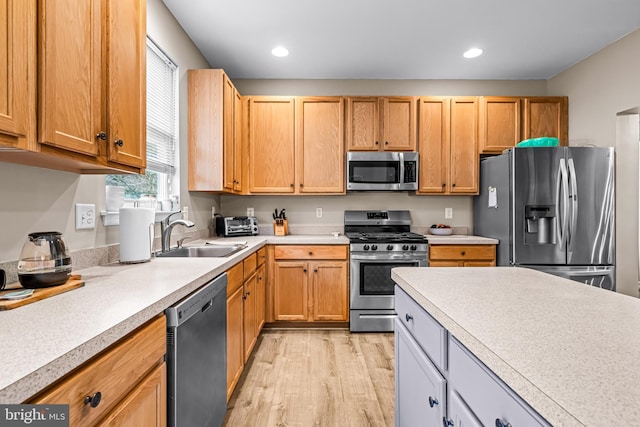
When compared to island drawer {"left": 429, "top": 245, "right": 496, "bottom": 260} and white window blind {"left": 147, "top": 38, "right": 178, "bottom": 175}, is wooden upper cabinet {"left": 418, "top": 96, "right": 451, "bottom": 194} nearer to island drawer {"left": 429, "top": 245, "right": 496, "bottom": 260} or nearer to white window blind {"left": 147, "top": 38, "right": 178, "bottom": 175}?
island drawer {"left": 429, "top": 245, "right": 496, "bottom": 260}

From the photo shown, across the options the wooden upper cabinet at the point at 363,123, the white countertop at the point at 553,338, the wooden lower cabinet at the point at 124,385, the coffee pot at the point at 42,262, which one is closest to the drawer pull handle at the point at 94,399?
the wooden lower cabinet at the point at 124,385

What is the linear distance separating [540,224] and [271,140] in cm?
271

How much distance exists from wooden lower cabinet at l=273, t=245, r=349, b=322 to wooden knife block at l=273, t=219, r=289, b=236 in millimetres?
464

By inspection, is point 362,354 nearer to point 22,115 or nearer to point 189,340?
point 189,340

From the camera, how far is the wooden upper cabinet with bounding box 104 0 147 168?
1314mm

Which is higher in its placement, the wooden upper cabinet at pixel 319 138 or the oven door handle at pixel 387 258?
the wooden upper cabinet at pixel 319 138

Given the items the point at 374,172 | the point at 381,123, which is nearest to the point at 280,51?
the point at 381,123

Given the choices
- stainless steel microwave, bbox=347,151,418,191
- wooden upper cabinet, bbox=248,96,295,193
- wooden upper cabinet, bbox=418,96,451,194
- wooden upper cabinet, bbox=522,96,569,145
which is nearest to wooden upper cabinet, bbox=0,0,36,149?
wooden upper cabinet, bbox=248,96,295,193

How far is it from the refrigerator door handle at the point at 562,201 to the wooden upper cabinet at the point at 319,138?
6.49 feet

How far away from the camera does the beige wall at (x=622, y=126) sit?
9.50 ft

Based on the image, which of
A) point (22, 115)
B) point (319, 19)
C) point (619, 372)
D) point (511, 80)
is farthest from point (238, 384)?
point (511, 80)

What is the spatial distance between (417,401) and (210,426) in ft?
3.11

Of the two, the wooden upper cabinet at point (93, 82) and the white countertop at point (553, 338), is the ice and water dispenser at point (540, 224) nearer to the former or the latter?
the white countertop at point (553, 338)

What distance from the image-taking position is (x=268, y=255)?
10.5 ft
